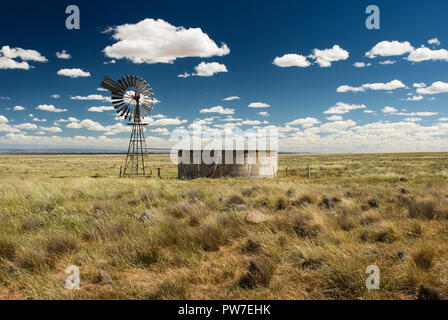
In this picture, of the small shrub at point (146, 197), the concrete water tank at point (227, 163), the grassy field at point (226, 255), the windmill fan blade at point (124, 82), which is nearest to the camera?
the grassy field at point (226, 255)

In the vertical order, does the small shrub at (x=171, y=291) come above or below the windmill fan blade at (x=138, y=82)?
below

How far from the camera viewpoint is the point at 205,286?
13.5 feet

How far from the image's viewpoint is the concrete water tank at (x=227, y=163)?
24781 mm

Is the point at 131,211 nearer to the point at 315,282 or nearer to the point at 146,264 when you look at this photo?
the point at 146,264

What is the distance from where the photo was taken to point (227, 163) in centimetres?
2481

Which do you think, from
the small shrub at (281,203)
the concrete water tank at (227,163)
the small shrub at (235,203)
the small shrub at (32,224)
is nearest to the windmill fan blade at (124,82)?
the concrete water tank at (227,163)

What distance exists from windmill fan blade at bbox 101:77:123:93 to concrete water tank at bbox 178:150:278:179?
869 centimetres


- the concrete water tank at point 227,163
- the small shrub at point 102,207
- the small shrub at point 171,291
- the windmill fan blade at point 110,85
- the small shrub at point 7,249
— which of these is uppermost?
the windmill fan blade at point 110,85

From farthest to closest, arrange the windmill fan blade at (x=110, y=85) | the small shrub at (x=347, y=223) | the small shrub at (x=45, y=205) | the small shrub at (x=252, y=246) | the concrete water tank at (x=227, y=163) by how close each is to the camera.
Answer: the windmill fan blade at (x=110, y=85) → the concrete water tank at (x=227, y=163) → the small shrub at (x=45, y=205) → the small shrub at (x=347, y=223) → the small shrub at (x=252, y=246)

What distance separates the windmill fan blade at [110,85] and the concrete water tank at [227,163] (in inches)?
342

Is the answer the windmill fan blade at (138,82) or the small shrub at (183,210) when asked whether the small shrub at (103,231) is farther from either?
the windmill fan blade at (138,82)

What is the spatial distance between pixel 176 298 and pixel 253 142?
23200 millimetres

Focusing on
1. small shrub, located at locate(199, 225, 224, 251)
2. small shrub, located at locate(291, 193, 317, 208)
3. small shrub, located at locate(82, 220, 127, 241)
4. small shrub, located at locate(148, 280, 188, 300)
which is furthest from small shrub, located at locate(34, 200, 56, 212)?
small shrub, located at locate(291, 193, 317, 208)

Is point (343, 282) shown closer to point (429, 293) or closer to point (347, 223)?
point (429, 293)
